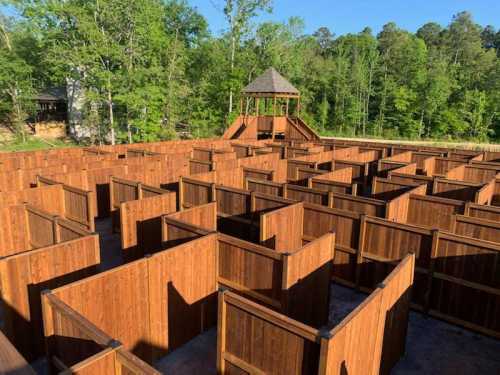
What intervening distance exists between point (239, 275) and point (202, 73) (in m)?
39.8

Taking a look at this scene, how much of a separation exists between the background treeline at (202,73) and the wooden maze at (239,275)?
1963 cm

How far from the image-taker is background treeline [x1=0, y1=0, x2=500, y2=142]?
29.2 meters

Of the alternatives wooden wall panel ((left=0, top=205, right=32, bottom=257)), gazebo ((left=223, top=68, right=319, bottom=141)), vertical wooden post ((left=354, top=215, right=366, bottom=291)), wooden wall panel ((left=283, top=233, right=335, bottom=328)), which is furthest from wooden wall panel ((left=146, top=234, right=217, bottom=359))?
gazebo ((left=223, top=68, right=319, bottom=141))

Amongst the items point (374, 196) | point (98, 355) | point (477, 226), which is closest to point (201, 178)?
point (374, 196)

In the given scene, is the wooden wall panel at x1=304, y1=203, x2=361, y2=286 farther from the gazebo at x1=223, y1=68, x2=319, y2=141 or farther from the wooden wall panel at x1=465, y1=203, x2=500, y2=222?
the gazebo at x1=223, y1=68, x2=319, y2=141

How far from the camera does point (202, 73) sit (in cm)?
4391

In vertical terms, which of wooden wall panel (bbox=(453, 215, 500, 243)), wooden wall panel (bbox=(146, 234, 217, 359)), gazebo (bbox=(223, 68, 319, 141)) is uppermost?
gazebo (bbox=(223, 68, 319, 141))

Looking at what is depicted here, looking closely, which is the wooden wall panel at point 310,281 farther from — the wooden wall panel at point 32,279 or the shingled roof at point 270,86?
the shingled roof at point 270,86

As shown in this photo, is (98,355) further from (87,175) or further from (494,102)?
(494,102)

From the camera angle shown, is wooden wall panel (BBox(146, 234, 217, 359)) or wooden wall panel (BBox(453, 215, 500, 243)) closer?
wooden wall panel (BBox(146, 234, 217, 359))

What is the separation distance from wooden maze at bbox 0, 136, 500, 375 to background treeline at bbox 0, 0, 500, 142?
1963cm

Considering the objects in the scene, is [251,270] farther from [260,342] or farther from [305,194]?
[305,194]

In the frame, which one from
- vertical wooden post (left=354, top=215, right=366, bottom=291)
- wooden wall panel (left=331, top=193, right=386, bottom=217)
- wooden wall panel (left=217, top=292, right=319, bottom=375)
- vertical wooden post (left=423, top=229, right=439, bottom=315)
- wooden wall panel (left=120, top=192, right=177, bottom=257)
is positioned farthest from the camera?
wooden wall panel (left=331, top=193, right=386, bottom=217)

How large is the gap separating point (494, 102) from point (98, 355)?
54201mm
